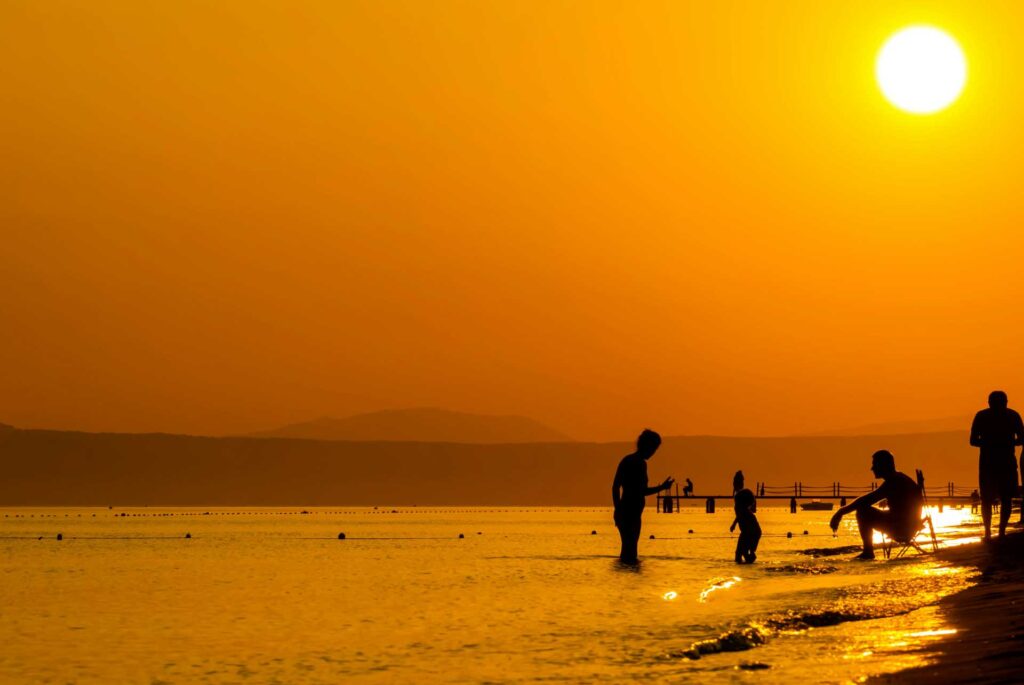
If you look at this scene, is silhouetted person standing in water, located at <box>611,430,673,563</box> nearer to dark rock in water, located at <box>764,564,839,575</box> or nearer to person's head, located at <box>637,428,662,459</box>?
person's head, located at <box>637,428,662,459</box>

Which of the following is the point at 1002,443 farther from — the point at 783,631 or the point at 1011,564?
the point at 783,631

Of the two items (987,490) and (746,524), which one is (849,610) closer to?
(987,490)

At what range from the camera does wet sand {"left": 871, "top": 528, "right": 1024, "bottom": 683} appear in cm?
871

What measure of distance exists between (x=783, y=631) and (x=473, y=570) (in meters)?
15.5

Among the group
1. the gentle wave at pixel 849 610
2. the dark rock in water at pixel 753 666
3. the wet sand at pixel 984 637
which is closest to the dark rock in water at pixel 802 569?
the gentle wave at pixel 849 610

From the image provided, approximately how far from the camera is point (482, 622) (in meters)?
16.5

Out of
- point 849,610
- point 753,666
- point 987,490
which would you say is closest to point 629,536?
point 987,490

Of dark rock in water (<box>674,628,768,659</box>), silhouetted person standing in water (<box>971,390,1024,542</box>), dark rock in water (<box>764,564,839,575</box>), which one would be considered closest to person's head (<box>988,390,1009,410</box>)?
silhouetted person standing in water (<box>971,390,1024,542</box>)

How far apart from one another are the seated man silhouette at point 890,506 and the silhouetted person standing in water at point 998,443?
107 cm

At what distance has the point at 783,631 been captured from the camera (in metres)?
13.1

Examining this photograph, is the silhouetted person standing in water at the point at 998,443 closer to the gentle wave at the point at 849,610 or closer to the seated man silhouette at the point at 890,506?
the seated man silhouette at the point at 890,506

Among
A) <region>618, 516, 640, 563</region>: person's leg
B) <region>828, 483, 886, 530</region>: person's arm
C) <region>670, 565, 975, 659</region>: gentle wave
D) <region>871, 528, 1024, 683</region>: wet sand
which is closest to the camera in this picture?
<region>871, 528, 1024, 683</region>: wet sand

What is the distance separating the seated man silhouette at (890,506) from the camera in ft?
67.8

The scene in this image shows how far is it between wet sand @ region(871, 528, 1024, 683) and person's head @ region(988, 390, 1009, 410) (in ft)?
15.1
